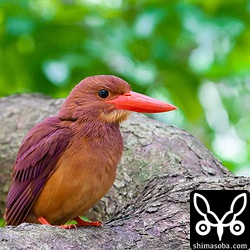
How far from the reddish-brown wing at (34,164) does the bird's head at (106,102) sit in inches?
5.2

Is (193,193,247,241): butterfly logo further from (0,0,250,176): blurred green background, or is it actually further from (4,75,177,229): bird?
(0,0,250,176): blurred green background

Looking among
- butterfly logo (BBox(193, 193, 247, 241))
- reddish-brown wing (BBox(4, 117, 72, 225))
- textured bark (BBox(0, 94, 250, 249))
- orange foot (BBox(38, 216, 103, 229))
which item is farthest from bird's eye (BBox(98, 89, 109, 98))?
butterfly logo (BBox(193, 193, 247, 241))

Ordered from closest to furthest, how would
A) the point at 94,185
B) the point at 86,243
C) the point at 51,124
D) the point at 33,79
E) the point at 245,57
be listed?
the point at 86,243 < the point at 94,185 < the point at 51,124 < the point at 33,79 < the point at 245,57

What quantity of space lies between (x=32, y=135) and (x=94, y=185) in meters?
0.50

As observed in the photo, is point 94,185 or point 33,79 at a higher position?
point 33,79

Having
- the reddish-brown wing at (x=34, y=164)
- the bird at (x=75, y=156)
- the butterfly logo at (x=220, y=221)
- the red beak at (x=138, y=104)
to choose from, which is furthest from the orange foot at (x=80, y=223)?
the red beak at (x=138, y=104)

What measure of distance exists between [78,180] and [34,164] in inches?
12.5

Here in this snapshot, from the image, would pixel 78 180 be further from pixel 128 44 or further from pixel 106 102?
pixel 128 44

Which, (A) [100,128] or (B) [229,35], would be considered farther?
(B) [229,35]

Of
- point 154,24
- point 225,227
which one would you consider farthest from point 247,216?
point 154,24

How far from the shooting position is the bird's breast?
11.5 ft

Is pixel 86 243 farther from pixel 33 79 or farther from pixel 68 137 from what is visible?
pixel 33 79

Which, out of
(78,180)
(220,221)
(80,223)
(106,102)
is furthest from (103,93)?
(220,221)

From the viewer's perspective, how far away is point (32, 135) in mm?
3809
